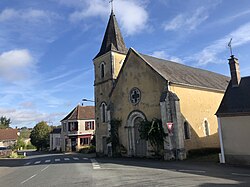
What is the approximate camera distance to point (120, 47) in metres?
29.8

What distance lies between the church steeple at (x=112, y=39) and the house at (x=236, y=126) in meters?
16.5

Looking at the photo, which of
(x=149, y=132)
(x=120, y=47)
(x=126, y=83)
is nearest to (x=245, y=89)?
(x=149, y=132)

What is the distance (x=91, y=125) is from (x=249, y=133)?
34.6 meters

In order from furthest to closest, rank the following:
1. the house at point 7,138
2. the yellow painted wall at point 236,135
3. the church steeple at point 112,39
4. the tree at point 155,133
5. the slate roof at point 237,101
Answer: the house at point 7,138, the church steeple at point 112,39, the tree at point 155,133, the slate roof at point 237,101, the yellow painted wall at point 236,135

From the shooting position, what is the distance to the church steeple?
96.6 feet

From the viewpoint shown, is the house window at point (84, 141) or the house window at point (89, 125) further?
the house window at point (89, 125)

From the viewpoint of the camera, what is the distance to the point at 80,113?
147 feet

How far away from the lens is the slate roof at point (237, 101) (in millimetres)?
15109

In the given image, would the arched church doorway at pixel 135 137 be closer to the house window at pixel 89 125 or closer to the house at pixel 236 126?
the house at pixel 236 126

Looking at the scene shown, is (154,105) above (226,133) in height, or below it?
above

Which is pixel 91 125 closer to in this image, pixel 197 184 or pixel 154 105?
pixel 154 105

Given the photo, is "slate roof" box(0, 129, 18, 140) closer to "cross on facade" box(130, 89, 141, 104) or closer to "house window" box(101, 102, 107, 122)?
"house window" box(101, 102, 107, 122)

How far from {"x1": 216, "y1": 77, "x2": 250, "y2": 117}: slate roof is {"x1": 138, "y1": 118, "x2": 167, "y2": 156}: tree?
5.30 metres

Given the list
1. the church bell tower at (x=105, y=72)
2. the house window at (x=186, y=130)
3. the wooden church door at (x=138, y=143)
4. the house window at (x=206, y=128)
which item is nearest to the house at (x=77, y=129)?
the church bell tower at (x=105, y=72)
